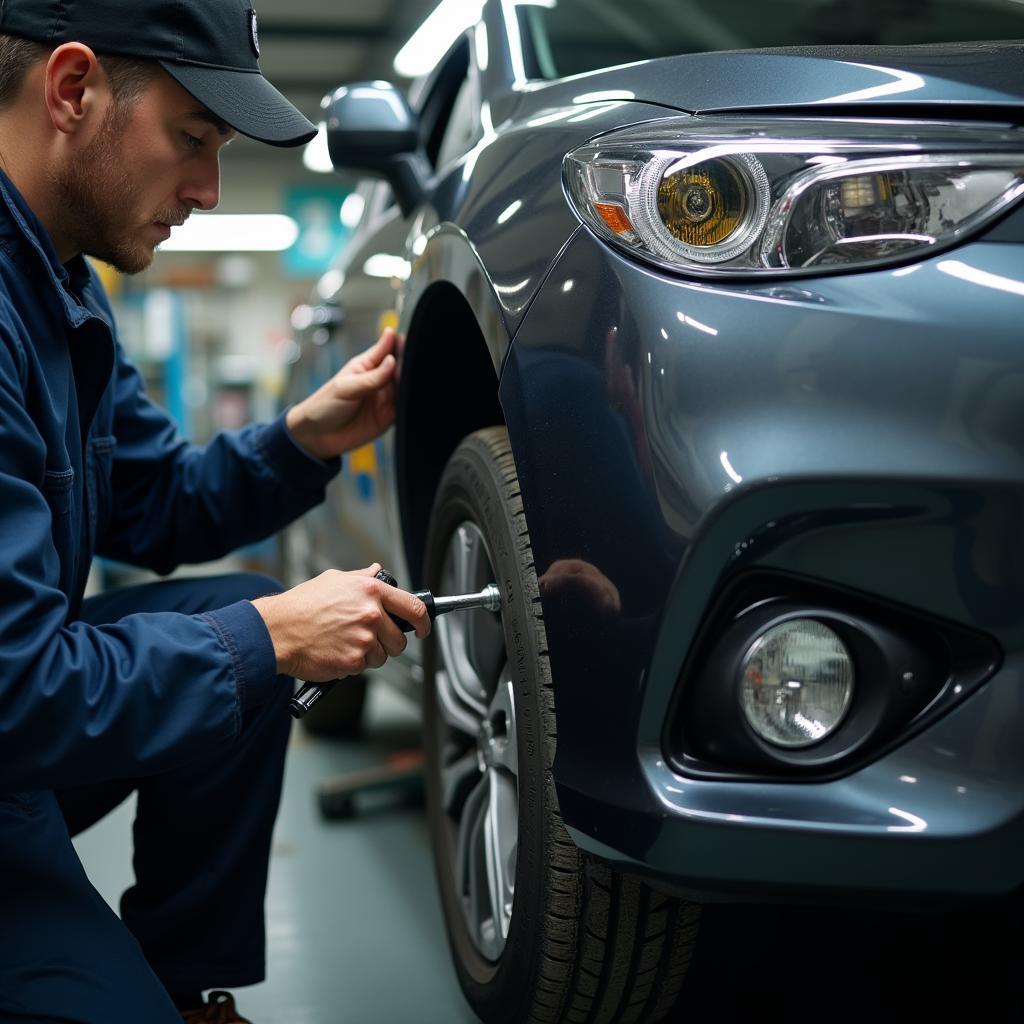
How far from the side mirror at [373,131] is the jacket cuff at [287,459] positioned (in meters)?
0.40

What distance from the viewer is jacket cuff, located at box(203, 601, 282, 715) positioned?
3.71 ft

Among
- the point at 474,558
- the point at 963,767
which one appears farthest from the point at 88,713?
the point at 963,767

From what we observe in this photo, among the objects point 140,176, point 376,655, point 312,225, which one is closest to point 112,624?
point 376,655

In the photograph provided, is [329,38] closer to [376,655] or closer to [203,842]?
[203,842]

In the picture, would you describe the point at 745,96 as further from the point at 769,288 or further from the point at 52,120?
the point at 52,120

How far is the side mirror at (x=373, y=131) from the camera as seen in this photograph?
1730 millimetres

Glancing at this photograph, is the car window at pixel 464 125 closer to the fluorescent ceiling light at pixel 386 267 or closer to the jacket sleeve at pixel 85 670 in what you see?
the fluorescent ceiling light at pixel 386 267

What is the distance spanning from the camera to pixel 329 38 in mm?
10812

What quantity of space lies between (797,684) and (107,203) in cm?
85

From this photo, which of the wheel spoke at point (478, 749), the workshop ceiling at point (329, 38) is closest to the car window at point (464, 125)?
the wheel spoke at point (478, 749)

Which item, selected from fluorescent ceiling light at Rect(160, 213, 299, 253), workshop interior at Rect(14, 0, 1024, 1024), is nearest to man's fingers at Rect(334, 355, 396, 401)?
workshop interior at Rect(14, 0, 1024, 1024)

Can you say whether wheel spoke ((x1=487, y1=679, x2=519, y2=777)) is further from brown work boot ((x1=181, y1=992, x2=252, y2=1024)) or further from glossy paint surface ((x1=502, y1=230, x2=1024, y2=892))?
brown work boot ((x1=181, y1=992, x2=252, y2=1024))

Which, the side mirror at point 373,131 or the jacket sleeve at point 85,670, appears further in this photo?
the side mirror at point 373,131

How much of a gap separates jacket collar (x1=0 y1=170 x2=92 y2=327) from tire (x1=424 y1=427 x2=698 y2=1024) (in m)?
0.45
